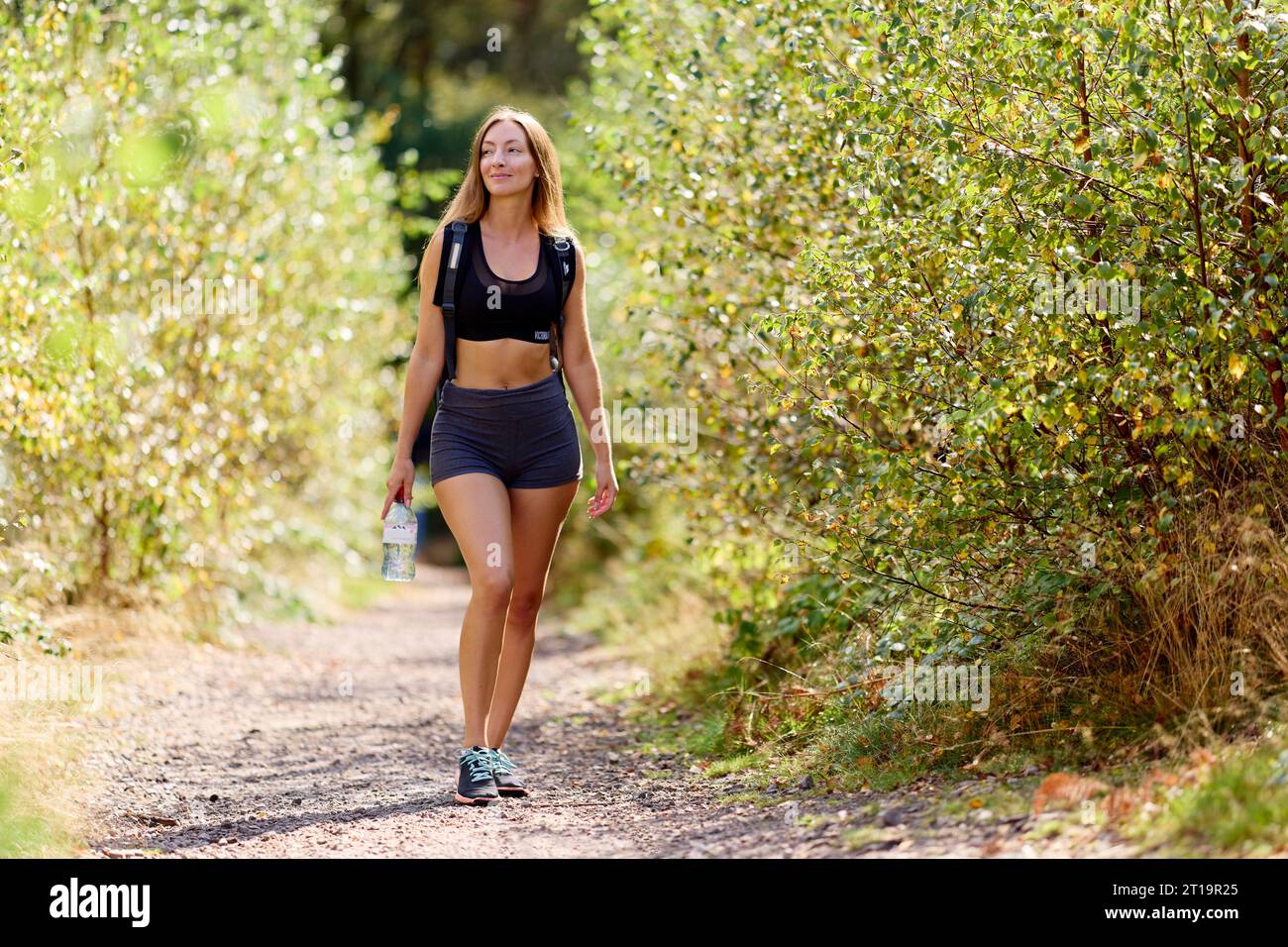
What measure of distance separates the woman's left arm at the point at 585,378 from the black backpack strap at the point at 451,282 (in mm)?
447

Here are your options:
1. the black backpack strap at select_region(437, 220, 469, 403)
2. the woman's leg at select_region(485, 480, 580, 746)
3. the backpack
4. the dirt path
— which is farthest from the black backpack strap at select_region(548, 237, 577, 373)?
the dirt path

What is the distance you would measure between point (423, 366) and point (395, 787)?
5.62ft

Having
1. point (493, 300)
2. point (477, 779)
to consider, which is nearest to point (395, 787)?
point (477, 779)

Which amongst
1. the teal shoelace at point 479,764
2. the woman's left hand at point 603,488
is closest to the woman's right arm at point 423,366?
the woman's left hand at point 603,488

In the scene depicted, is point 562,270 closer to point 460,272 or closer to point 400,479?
point 460,272

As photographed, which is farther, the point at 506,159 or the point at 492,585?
the point at 506,159

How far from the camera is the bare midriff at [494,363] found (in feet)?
16.2

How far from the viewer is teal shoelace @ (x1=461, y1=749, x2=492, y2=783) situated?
497cm

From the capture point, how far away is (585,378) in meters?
5.21
